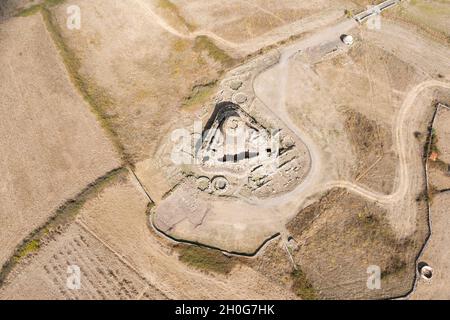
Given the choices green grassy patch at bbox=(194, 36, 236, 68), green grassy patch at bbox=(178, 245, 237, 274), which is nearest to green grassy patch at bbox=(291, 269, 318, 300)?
green grassy patch at bbox=(178, 245, 237, 274)

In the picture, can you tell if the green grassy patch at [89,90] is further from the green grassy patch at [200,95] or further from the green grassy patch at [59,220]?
the green grassy patch at [200,95]

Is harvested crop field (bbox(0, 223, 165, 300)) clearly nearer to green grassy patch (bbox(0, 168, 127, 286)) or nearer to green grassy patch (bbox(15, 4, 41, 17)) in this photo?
green grassy patch (bbox(0, 168, 127, 286))

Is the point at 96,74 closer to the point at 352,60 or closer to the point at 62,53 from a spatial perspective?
the point at 62,53

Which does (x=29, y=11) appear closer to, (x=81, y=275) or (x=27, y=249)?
(x=27, y=249)

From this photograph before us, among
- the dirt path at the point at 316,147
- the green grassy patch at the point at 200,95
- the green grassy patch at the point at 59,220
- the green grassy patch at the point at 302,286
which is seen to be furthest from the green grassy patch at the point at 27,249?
the green grassy patch at the point at 302,286

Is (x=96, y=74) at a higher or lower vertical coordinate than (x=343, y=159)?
higher

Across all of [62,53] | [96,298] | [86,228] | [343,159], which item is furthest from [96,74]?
[343,159]
